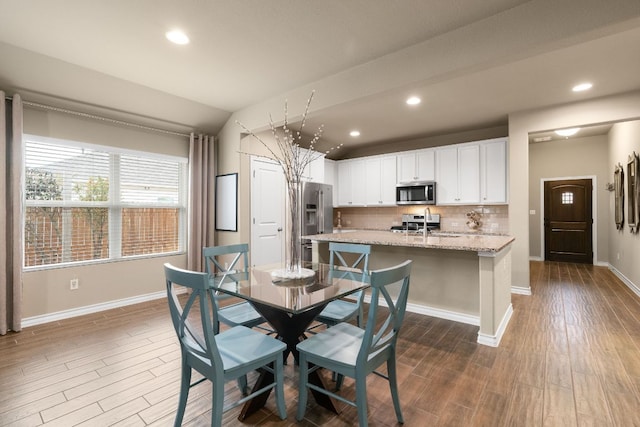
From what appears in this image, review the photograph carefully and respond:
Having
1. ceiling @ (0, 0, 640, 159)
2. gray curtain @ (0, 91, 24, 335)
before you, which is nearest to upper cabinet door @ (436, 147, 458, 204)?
ceiling @ (0, 0, 640, 159)

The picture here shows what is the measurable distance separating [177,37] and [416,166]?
4.41 metres

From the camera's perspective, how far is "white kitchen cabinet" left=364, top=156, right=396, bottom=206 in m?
6.05

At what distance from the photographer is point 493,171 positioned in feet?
16.2

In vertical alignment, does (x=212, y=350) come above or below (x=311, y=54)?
below

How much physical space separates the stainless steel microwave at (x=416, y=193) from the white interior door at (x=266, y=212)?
230 centimetres

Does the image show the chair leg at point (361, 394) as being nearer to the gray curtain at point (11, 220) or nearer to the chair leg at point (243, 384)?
the chair leg at point (243, 384)

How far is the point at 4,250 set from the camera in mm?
3021

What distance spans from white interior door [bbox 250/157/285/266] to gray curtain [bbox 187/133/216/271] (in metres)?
0.73

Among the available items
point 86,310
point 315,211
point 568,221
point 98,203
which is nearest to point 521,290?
point 315,211

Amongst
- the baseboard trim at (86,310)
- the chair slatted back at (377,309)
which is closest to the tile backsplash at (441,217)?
the baseboard trim at (86,310)

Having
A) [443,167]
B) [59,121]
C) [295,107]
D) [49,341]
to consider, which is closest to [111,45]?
[59,121]

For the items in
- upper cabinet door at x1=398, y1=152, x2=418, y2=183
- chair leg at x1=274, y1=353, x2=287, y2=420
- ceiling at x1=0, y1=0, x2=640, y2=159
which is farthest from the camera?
upper cabinet door at x1=398, y1=152, x2=418, y2=183

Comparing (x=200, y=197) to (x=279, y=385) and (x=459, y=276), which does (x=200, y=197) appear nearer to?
(x=279, y=385)

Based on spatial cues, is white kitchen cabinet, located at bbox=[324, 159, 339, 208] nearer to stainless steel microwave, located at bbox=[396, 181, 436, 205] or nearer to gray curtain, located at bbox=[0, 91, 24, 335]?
stainless steel microwave, located at bbox=[396, 181, 436, 205]
